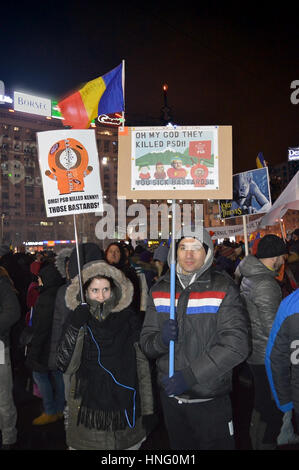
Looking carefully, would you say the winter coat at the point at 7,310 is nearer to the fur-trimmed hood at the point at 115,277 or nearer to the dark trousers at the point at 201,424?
the fur-trimmed hood at the point at 115,277

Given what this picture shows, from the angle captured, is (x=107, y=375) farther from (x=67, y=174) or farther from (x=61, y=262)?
(x=61, y=262)

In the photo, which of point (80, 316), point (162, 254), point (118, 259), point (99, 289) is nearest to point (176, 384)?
point (80, 316)

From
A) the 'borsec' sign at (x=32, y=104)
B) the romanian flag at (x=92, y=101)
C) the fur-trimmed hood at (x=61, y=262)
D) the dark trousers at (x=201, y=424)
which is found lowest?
the dark trousers at (x=201, y=424)

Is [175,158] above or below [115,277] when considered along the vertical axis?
above

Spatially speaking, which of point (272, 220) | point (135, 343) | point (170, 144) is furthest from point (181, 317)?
point (272, 220)

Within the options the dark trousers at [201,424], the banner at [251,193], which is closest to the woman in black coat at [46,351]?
the dark trousers at [201,424]

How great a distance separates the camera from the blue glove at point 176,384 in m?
2.87

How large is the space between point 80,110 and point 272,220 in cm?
395

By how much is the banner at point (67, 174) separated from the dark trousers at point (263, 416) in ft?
7.85

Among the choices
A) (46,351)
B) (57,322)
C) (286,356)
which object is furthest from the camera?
(46,351)

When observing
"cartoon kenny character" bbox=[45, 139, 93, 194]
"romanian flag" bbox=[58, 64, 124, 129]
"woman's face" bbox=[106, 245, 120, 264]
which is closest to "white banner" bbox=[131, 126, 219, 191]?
"cartoon kenny character" bbox=[45, 139, 93, 194]

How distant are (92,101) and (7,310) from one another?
3.88 meters

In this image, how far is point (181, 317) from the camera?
3.10 meters

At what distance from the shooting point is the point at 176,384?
9.45 ft
